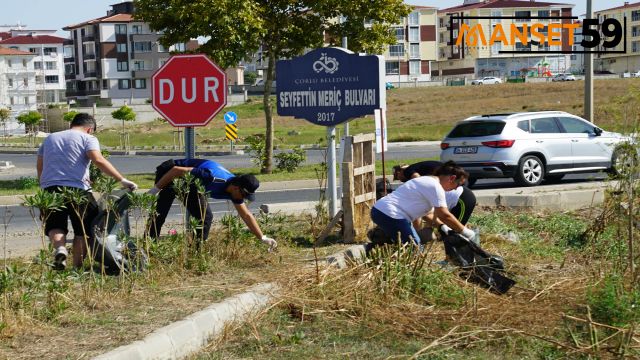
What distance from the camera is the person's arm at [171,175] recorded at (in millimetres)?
9453

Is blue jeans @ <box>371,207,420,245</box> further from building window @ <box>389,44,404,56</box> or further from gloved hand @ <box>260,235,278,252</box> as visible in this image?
building window @ <box>389,44,404,56</box>

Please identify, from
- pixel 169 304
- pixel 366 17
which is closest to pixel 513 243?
pixel 169 304

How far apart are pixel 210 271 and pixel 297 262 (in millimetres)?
933

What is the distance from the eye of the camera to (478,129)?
19.5 meters

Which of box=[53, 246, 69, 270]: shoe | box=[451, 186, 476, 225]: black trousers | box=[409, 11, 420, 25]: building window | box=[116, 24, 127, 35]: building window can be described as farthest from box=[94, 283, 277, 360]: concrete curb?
box=[409, 11, 420, 25]: building window

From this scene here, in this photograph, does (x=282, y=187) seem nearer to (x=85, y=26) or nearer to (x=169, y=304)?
(x=169, y=304)

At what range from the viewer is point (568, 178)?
21875 mm

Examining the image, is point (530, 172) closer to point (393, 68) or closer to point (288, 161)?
point (288, 161)

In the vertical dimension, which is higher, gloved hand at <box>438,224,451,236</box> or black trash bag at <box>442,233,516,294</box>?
gloved hand at <box>438,224,451,236</box>

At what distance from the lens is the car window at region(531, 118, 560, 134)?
A: 1967 centimetres

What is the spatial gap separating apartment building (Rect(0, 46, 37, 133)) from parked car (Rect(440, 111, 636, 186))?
4055 inches

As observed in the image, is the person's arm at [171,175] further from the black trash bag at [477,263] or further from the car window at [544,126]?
the car window at [544,126]

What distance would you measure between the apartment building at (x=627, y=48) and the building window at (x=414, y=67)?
2221cm

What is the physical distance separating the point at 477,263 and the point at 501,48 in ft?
426
